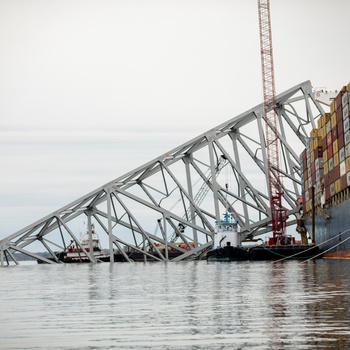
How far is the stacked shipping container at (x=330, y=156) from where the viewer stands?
7050cm

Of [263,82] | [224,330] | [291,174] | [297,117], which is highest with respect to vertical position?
[263,82]

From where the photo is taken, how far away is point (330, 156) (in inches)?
3088

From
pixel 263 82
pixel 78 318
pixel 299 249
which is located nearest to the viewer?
pixel 78 318

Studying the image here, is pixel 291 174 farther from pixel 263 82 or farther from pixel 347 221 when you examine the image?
pixel 347 221

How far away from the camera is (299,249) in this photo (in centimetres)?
9112

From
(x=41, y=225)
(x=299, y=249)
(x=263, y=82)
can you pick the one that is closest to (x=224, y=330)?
(x=299, y=249)

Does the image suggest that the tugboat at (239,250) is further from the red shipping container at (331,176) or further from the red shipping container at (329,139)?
the red shipping container at (329,139)

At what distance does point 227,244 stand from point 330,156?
76.1 feet

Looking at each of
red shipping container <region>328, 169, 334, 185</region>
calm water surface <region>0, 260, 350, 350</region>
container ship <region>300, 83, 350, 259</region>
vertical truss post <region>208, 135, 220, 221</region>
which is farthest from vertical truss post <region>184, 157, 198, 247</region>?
calm water surface <region>0, 260, 350, 350</region>

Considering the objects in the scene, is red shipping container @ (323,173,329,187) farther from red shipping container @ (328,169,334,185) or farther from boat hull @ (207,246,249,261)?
boat hull @ (207,246,249,261)

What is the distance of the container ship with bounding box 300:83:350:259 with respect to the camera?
70.4m

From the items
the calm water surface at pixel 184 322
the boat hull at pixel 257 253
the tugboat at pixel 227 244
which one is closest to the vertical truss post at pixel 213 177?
the tugboat at pixel 227 244

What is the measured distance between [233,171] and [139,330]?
94131mm

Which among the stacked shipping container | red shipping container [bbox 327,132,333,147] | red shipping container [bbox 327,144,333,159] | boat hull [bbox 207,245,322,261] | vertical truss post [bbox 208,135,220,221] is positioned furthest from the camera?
vertical truss post [bbox 208,135,220,221]
